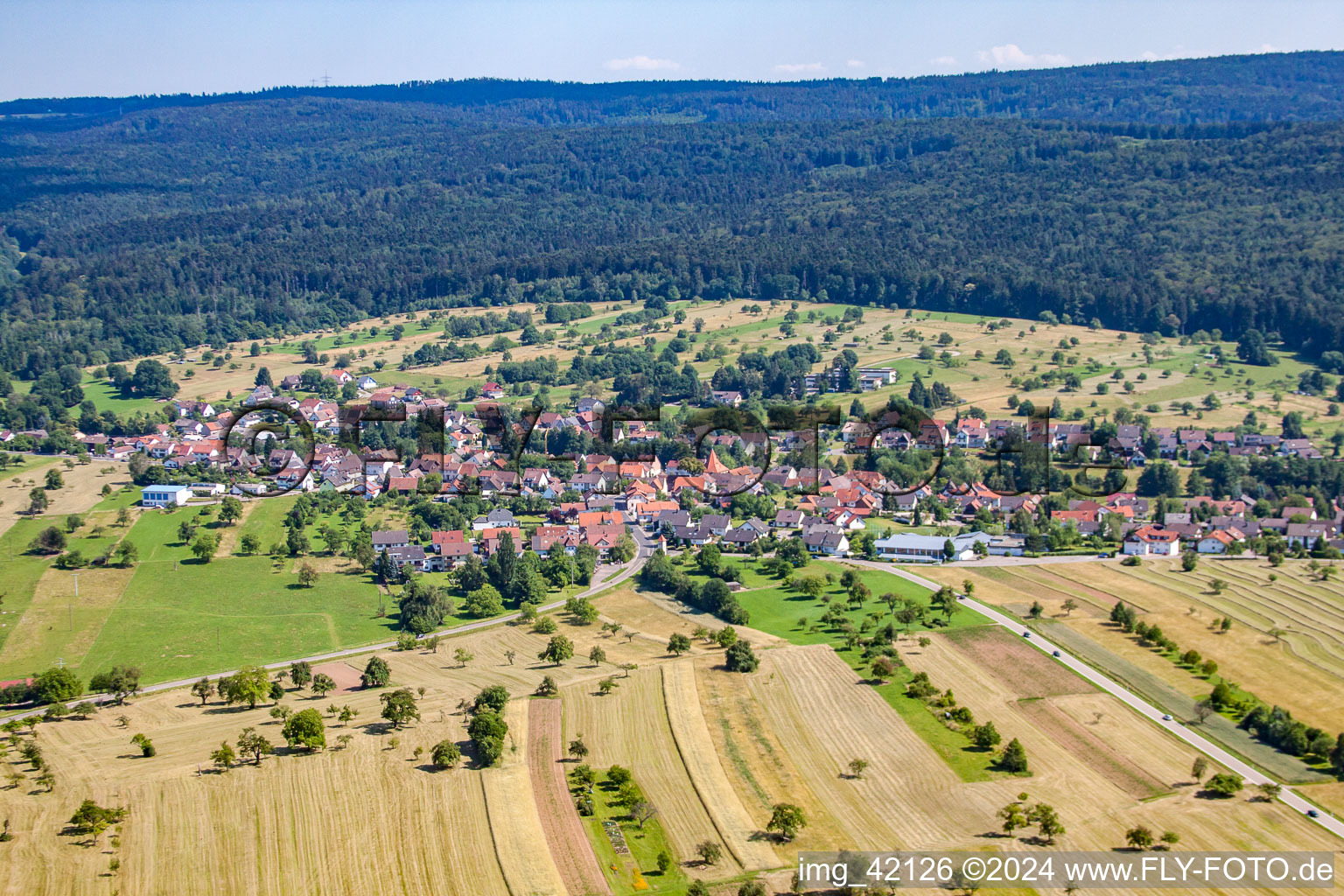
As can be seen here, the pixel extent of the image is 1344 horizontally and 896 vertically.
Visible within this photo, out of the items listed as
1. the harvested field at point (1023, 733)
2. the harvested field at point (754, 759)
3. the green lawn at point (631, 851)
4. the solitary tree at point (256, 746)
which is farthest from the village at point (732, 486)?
the green lawn at point (631, 851)

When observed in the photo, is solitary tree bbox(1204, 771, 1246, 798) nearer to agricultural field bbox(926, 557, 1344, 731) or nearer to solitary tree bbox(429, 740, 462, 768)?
agricultural field bbox(926, 557, 1344, 731)

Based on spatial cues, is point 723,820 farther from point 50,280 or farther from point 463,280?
point 50,280

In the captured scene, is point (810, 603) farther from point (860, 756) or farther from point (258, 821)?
point (258, 821)

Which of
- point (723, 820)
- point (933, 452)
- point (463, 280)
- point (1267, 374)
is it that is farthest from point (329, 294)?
point (723, 820)

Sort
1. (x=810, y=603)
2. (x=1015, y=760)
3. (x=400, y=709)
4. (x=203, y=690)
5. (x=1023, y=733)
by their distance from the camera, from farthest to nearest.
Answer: (x=810, y=603) < (x=203, y=690) < (x=400, y=709) < (x=1023, y=733) < (x=1015, y=760)

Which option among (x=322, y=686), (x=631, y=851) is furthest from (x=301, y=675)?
(x=631, y=851)

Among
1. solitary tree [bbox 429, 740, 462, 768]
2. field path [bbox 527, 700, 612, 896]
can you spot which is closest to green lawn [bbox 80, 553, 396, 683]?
field path [bbox 527, 700, 612, 896]

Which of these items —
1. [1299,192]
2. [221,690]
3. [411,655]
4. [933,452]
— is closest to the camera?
[221,690]
